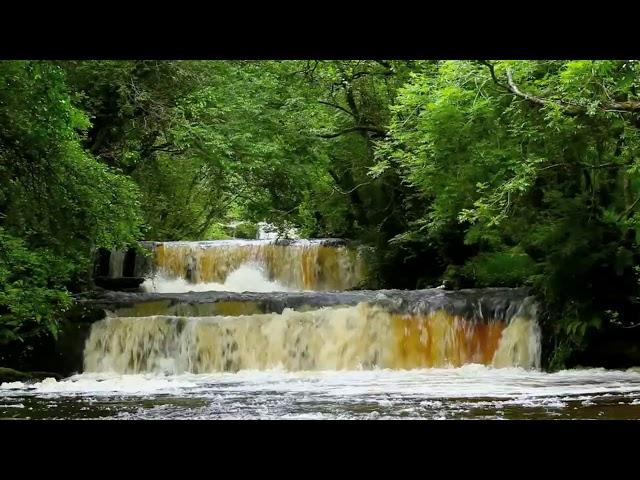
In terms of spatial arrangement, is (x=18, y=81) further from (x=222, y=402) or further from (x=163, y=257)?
(x=163, y=257)

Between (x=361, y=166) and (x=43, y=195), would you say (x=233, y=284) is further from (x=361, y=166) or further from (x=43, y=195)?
(x=43, y=195)

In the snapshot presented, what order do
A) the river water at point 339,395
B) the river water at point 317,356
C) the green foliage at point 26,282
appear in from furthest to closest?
the green foliage at point 26,282 → the river water at point 317,356 → the river water at point 339,395

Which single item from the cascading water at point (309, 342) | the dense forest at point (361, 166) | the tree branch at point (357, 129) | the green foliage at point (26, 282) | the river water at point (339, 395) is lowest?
the river water at point (339, 395)

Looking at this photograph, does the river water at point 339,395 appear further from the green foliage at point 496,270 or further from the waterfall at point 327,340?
the green foliage at point 496,270

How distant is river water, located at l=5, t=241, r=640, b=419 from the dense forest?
0.70 metres

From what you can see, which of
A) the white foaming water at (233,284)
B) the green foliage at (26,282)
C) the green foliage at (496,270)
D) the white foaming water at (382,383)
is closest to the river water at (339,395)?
the white foaming water at (382,383)

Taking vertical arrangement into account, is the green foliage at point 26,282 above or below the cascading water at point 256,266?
below

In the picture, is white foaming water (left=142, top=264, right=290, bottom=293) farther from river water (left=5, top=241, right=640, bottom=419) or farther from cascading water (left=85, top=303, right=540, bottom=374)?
cascading water (left=85, top=303, right=540, bottom=374)

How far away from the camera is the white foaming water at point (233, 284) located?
16.5 m

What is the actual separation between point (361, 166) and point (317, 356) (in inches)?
276

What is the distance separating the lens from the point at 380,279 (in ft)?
50.7

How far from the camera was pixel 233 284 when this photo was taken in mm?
16844

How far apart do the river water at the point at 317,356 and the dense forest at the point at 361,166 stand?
70cm
